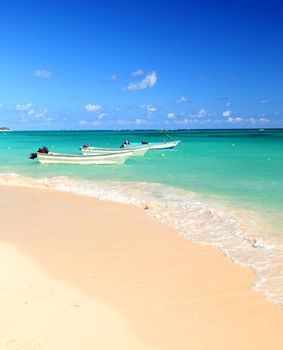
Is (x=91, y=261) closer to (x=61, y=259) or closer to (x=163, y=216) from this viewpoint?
(x=61, y=259)

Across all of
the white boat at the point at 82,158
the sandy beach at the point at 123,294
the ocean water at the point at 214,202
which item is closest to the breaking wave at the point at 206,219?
the ocean water at the point at 214,202

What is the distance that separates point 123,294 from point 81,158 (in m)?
24.7

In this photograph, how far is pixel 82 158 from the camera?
30391 mm

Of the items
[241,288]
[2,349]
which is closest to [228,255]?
[241,288]

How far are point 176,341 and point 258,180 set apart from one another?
17696 mm

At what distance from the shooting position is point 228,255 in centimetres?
845

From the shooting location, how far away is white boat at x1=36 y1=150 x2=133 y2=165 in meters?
30.4

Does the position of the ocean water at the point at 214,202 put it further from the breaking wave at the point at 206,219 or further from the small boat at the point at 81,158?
the small boat at the point at 81,158

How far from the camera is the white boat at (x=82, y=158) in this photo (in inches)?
1195

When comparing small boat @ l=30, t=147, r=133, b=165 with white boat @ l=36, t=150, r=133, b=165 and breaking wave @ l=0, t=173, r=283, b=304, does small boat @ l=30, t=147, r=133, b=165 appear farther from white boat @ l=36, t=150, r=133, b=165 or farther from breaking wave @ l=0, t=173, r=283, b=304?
breaking wave @ l=0, t=173, r=283, b=304

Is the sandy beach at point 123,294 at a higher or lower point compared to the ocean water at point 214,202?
higher

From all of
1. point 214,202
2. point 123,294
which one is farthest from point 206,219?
point 123,294

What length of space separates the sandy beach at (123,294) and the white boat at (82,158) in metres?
19.9

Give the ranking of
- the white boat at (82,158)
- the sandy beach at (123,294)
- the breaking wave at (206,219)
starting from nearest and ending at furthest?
1. the sandy beach at (123,294)
2. the breaking wave at (206,219)
3. the white boat at (82,158)
